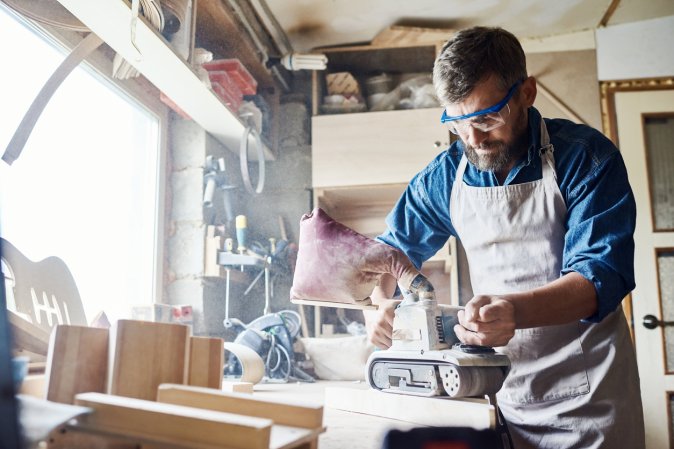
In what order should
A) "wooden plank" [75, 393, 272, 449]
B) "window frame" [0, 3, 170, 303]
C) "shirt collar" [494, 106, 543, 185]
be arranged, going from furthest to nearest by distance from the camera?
"window frame" [0, 3, 170, 303] → "shirt collar" [494, 106, 543, 185] → "wooden plank" [75, 393, 272, 449]

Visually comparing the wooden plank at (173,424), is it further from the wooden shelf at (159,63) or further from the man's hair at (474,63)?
the wooden shelf at (159,63)

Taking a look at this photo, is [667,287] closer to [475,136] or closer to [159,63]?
[475,136]

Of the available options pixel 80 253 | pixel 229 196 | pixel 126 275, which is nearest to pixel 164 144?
pixel 229 196

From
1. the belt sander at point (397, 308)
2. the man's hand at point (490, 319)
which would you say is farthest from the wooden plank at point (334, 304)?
the man's hand at point (490, 319)

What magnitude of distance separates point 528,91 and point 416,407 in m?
0.76

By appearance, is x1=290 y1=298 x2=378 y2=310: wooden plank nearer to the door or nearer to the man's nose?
the man's nose

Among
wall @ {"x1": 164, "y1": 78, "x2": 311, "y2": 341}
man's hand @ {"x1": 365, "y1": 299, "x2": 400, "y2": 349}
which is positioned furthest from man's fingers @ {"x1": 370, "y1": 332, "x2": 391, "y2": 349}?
wall @ {"x1": 164, "y1": 78, "x2": 311, "y2": 341}

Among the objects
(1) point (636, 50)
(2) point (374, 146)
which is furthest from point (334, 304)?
(1) point (636, 50)

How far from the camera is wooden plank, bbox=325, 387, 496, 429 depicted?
95 cm

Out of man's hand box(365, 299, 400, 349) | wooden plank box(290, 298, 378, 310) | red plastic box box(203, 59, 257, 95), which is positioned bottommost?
man's hand box(365, 299, 400, 349)

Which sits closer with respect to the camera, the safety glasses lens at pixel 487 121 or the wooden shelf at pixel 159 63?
the safety glasses lens at pixel 487 121

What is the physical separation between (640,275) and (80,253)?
240cm

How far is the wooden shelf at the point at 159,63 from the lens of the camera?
1.51 meters

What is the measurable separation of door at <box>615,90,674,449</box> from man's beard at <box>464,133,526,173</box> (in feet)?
5.47
